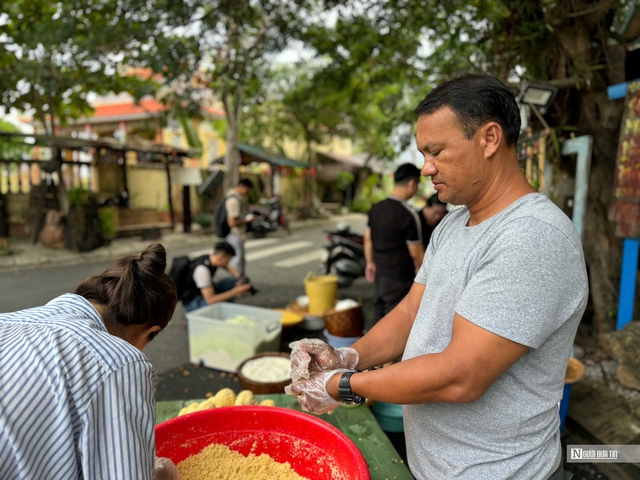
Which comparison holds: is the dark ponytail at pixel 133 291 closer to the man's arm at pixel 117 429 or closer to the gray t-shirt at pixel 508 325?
the man's arm at pixel 117 429

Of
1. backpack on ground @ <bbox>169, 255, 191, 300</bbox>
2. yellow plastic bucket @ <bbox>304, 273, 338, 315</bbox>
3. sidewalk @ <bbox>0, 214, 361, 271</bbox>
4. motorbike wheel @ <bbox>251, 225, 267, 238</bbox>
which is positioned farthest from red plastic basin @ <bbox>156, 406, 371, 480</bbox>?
motorbike wheel @ <bbox>251, 225, 267, 238</bbox>

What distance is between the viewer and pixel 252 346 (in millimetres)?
3893

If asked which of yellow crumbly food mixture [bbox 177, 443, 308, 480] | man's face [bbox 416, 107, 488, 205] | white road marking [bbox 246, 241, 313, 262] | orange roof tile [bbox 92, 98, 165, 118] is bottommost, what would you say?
white road marking [bbox 246, 241, 313, 262]

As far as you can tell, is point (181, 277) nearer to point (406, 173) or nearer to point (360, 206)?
point (406, 173)

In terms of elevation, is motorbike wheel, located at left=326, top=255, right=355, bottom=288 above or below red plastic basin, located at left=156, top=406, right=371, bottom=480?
below

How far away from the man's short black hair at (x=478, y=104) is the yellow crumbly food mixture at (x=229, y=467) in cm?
132

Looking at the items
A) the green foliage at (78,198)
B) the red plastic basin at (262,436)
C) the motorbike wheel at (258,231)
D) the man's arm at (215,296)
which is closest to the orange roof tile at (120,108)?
the motorbike wheel at (258,231)

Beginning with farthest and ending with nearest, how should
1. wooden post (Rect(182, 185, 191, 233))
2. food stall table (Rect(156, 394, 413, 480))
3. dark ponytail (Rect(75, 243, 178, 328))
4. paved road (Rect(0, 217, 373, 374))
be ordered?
wooden post (Rect(182, 185, 191, 233))
paved road (Rect(0, 217, 373, 374))
food stall table (Rect(156, 394, 413, 480))
dark ponytail (Rect(75, 243, 178, 328))

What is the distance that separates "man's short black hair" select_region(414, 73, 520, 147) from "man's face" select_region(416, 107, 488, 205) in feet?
0.06

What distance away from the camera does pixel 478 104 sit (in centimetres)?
108

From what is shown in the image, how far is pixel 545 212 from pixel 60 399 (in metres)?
1.14

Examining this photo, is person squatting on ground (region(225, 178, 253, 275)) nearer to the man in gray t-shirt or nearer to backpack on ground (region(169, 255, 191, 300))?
backpack on ground (region(169, 255, 191, 300))

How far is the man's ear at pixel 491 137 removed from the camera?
1.09 m

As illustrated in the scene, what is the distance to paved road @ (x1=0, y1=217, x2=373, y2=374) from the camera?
4869 millimetres
